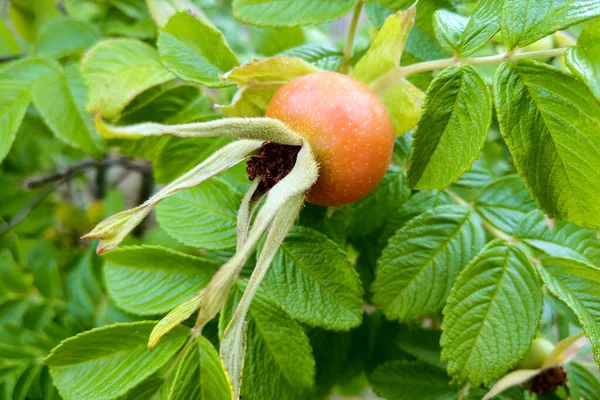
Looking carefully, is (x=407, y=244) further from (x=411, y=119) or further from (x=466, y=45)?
(x=466, y=45)

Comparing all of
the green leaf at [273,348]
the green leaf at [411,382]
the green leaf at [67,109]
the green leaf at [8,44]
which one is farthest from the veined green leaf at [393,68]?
the green leaf at [8,44]

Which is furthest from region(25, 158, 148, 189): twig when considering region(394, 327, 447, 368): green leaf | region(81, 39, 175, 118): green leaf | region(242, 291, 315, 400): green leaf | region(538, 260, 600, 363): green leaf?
region(538, 260, 600, 363): green leaf

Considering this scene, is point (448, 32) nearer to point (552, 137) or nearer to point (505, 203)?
point (552, 137)

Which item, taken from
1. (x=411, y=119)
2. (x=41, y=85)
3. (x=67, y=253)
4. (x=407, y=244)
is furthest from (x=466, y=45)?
(x=67, y=253)

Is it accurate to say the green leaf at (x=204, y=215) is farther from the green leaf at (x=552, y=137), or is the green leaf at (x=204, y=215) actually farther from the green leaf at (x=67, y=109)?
the green leaf at (x=552, y=137)

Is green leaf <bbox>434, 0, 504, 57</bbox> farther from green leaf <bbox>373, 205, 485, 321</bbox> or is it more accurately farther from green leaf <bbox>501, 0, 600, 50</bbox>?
green leaf <bbox>373, 205, 485, 321</bbox>

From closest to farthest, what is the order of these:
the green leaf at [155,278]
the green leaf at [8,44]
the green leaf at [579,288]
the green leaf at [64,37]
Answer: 1. the green leaf at [579,288]
2. the green leaf at [155,278]
3. the green leaf at [64,37]
4. the green leaf at [8,44]
